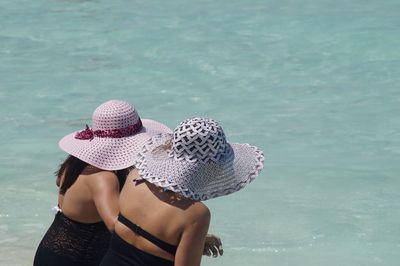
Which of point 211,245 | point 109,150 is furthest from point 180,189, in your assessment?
point 109,150

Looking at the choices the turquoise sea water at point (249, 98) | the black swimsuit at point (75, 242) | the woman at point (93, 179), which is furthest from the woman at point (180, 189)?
the turquoise sea water at point (249, 98)

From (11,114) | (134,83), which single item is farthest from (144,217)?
(134,83)

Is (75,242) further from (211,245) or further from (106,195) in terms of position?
(211,245)

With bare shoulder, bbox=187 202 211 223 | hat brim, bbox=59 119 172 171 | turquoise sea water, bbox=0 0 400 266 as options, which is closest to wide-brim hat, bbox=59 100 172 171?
hat brim, bbox=59 119 172 171

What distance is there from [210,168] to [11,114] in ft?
20.6

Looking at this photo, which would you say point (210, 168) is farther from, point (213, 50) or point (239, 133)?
point (213, 50)

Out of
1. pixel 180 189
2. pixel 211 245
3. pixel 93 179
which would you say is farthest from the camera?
pixel 93 179

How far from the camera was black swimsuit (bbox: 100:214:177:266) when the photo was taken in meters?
3.07

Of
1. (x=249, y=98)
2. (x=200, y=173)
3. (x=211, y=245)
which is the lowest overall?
(x=249, y=98)

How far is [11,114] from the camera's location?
29.8ft

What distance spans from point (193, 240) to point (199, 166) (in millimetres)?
212

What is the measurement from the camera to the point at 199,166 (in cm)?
301

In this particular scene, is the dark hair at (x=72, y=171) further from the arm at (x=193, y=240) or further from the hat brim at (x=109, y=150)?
the arm at (x=193, y=240)

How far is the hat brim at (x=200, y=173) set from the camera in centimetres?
300
